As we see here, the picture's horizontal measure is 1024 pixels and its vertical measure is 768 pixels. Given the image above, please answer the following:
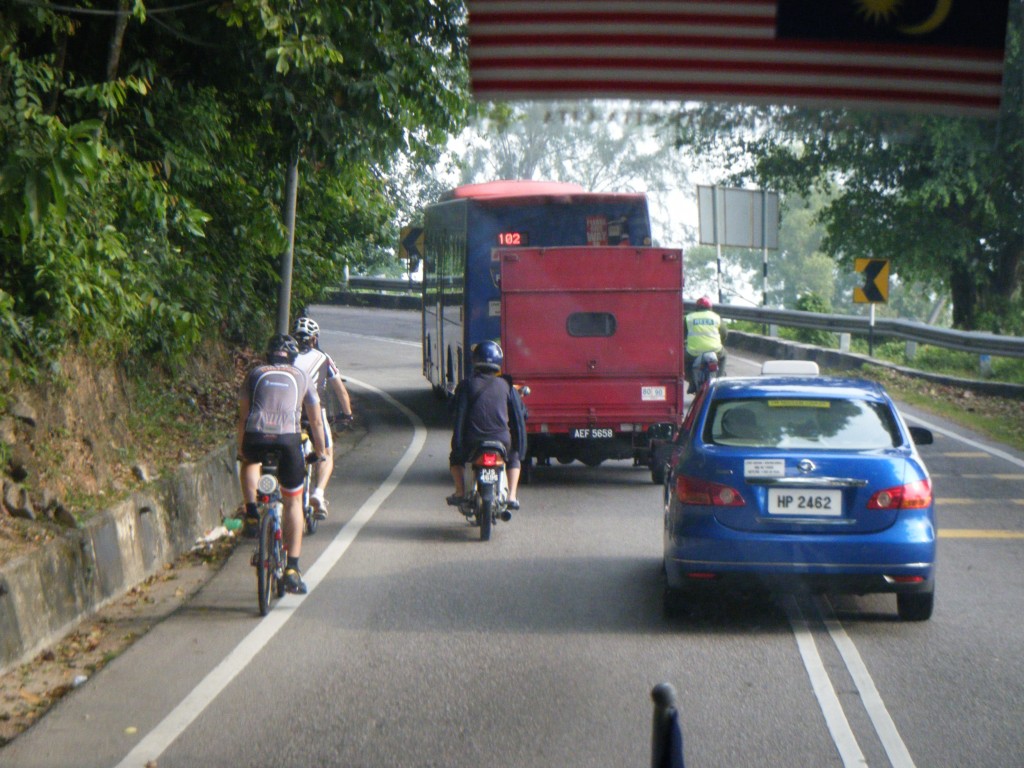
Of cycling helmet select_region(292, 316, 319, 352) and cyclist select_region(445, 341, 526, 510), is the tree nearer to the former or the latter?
cycling helmet select_region(292, 316, 319, 352)

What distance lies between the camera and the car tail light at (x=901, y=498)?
891 centimetres

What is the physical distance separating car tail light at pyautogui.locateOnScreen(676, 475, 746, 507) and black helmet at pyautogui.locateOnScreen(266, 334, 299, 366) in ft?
9.67

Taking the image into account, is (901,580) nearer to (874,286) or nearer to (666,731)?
(666,731)

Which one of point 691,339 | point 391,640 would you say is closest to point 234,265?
point 691,339

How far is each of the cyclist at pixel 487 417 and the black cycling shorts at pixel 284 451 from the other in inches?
116

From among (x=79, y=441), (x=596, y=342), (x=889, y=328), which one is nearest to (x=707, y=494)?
(x=79, y=441)

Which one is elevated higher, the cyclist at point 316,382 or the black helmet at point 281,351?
the black helmet at point 281,351

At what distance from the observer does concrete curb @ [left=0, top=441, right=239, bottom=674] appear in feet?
27.6

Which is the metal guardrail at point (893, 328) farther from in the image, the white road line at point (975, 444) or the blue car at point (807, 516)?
the blue car at point (807, 516)

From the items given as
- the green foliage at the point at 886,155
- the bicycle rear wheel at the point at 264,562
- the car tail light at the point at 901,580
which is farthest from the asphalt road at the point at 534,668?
the green foliage at the point at 886,155

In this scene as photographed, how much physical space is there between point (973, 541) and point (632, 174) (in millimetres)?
9508

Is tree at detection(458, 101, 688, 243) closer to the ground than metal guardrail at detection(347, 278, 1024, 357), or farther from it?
farther from it

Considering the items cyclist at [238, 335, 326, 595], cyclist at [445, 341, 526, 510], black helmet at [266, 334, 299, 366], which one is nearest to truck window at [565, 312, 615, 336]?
cyclist at [445, 341, 526, 510]

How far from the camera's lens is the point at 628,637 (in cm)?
Answer: 891
